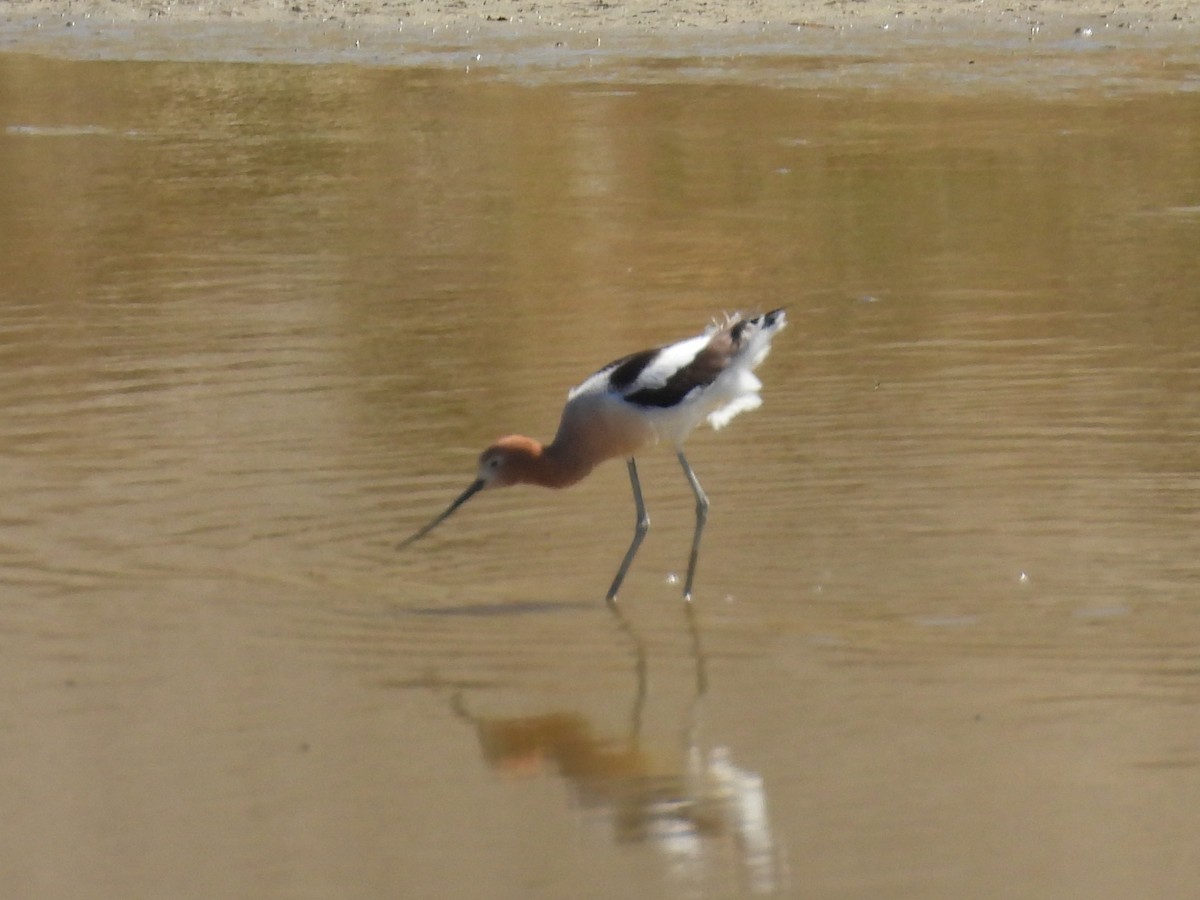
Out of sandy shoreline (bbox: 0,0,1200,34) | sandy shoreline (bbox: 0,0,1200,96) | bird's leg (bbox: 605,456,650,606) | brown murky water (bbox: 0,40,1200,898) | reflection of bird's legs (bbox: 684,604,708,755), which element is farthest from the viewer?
sandy shoreline (bbox: 0,0,1200,34)

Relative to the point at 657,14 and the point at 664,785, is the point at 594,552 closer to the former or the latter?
the point at 664,785

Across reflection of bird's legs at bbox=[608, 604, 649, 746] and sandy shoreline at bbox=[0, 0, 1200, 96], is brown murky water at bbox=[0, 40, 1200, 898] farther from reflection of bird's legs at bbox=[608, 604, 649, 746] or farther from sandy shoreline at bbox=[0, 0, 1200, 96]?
sandy shoreline at bbox=[0, 0, 1200, 96]

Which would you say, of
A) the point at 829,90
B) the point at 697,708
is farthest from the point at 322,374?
the point at 829,90

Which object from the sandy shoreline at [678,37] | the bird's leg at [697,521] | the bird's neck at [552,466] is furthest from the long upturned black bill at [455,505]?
the sandy shoreline at [678,37]

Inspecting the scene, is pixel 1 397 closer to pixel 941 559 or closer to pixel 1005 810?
pixel 941 559

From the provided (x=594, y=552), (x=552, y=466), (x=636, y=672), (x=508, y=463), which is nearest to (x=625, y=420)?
(x=552, y=466)

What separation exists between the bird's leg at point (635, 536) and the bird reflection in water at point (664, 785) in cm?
66

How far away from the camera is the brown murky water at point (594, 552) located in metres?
4.11

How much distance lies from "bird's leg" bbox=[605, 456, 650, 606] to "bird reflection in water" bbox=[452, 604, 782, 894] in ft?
2.18

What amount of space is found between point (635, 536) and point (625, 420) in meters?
0.33

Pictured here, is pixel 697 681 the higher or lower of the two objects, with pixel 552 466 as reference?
lower

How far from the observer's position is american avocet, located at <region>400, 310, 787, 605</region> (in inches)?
225

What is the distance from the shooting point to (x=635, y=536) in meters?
5.88

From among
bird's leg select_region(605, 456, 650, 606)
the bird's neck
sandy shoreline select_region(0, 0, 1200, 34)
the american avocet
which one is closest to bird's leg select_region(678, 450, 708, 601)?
the american avocet
